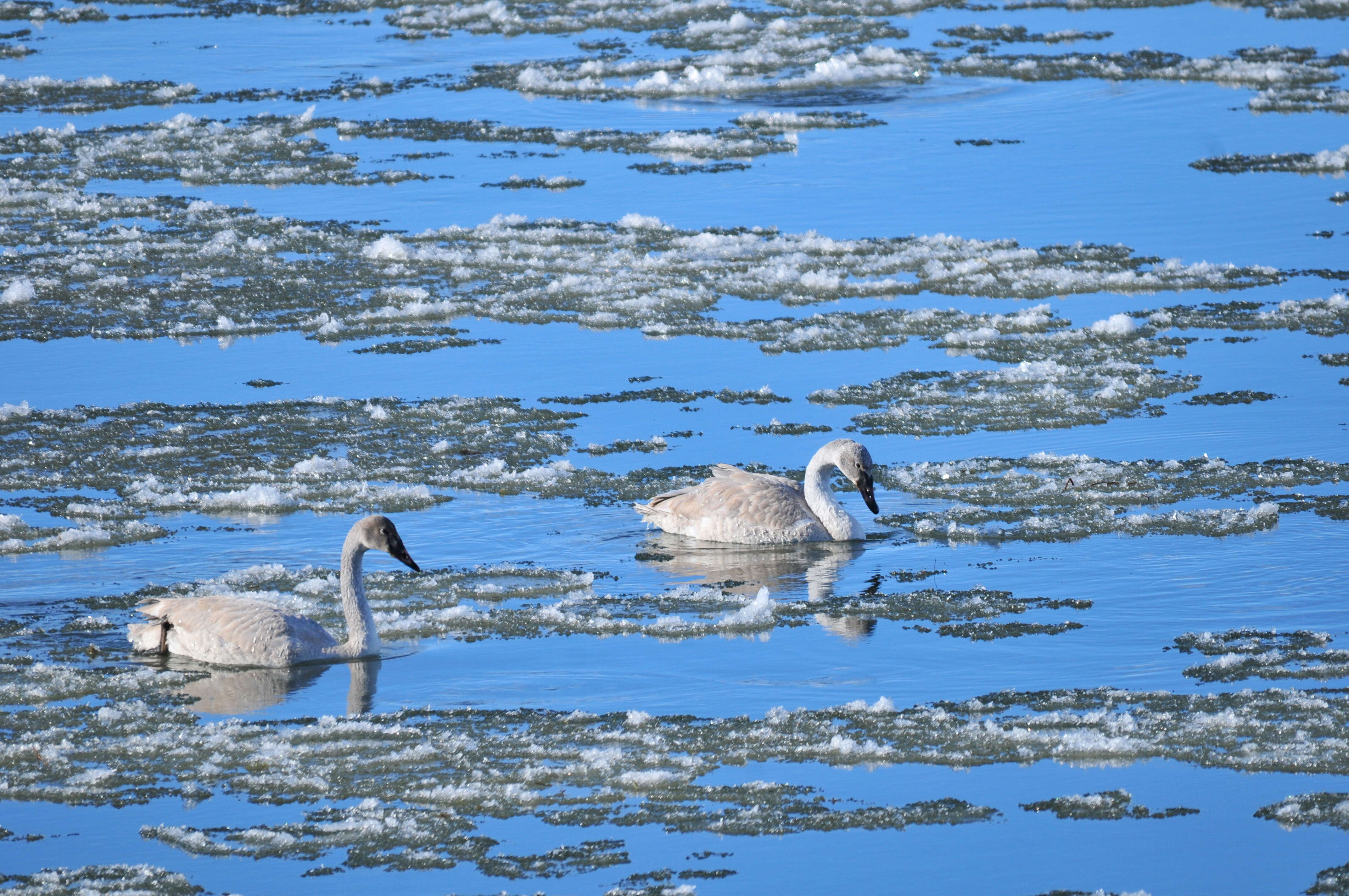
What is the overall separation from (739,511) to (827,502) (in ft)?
1.72

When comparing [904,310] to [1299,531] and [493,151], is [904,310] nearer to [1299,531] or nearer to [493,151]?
[1299,531]

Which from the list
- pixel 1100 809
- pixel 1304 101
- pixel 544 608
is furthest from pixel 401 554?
pixel 1304 101

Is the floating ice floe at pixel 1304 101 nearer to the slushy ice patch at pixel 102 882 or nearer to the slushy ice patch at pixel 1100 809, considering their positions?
the slushy ice patch at pixel 1100 809

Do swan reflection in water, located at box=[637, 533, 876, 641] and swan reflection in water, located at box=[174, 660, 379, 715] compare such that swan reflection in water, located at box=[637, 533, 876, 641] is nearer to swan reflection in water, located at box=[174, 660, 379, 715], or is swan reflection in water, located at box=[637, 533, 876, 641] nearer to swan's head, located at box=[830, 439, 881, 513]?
swan's head, located at box=[830, 439, 881, 513]

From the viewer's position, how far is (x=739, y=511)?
36.4ft

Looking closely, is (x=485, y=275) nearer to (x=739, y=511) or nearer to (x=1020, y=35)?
(x=739, y=511)

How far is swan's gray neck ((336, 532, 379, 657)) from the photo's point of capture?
9.05 meters

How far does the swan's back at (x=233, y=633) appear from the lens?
9.00m

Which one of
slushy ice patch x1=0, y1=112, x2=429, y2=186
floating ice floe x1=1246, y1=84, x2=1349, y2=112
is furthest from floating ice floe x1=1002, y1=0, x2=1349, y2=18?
slushy ice patch x1=0, y1=112, x2=429, y2=186

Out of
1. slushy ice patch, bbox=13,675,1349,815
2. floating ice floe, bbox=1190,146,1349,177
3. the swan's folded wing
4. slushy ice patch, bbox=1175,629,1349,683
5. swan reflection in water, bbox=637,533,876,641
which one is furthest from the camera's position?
floating ice floe, bbox=1190,146,1349,177

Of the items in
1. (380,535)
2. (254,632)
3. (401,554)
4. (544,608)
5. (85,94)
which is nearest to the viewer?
(254,632)

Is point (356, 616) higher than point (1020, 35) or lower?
lower

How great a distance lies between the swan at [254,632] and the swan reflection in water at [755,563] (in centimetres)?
209

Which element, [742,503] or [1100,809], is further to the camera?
[742,503]
